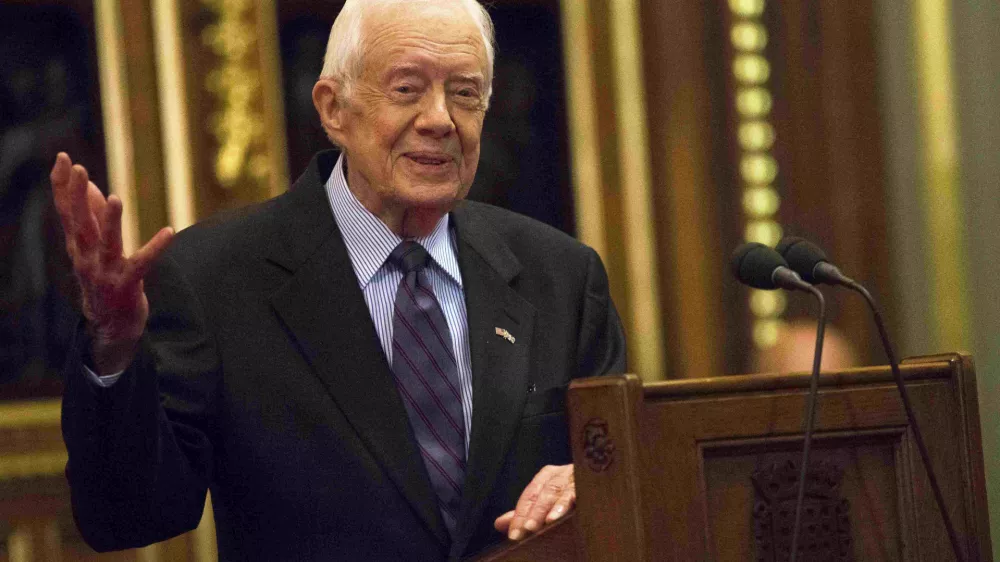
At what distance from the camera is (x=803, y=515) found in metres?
1.81

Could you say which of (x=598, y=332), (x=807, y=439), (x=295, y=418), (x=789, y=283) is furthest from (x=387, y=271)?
(x=807, y=439)

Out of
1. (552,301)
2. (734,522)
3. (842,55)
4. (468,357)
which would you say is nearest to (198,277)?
(468,357)

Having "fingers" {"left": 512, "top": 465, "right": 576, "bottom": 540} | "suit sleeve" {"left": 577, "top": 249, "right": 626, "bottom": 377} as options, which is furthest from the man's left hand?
"suit sleeve" {"left": 577, "top": 249, "right": 626, "bottom": 377}

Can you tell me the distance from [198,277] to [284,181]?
90.3 inches

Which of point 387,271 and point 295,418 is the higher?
point 387,271

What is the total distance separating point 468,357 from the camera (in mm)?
2357

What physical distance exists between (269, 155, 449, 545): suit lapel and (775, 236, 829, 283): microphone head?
0.68 metres

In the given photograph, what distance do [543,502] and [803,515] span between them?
0.37 metres

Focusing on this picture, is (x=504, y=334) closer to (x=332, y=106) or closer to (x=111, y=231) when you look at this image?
(x=332, y=106)

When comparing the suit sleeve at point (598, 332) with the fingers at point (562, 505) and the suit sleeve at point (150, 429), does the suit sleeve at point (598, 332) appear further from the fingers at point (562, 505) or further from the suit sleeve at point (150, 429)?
the suit sleeve at point (150, 429)

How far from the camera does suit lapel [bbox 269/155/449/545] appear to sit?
2162 millimetres

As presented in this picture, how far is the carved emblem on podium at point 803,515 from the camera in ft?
5.91

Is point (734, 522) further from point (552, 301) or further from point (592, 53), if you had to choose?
point (592, 53)

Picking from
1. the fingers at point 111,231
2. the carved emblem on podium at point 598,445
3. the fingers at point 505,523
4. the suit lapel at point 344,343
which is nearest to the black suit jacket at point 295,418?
the suit lapel at point 344,343
